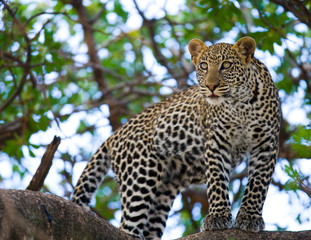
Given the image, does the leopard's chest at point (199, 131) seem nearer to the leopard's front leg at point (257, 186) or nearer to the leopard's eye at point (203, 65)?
the leopard's front leg at point (257, 186)

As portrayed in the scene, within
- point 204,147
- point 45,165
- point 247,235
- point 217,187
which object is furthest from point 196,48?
point 45,165

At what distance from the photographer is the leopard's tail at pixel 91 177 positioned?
327 inches

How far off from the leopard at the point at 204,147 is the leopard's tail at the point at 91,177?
0.01 m

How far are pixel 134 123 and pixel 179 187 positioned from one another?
1.27 metres

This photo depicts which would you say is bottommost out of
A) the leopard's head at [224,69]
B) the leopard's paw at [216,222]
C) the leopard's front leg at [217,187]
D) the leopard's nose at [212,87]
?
the leopard's paw at [216,222]

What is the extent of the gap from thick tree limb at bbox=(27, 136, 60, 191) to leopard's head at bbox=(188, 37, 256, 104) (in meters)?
2.16

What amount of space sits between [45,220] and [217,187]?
3.11 metres

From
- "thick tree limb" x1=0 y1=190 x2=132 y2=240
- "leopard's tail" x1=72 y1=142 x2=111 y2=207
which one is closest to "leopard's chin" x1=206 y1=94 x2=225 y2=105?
"leopard's tail" x1=72 y1=142 x2=111 y2=207

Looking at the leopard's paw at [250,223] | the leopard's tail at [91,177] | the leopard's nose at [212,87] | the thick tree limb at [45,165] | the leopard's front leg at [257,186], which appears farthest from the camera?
the leopard's tail at [91,177]

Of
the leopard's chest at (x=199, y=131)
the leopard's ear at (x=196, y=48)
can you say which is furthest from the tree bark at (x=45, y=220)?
the leopard's ear at (x=196, y=48)

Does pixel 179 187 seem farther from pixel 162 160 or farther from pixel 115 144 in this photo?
pixel 115 144

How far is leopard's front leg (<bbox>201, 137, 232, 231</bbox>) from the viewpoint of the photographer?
7.42m

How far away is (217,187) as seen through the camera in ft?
25.2

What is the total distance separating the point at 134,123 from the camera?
913 centimetres
